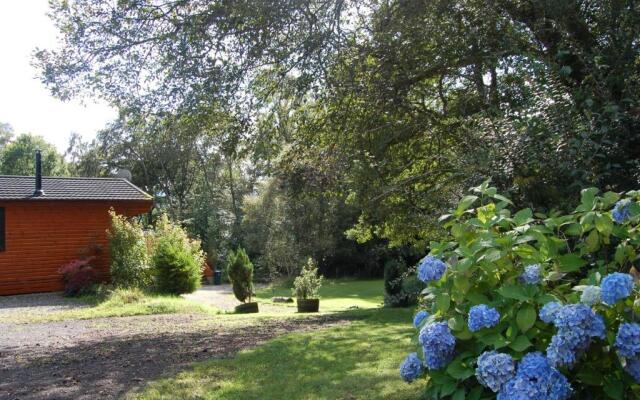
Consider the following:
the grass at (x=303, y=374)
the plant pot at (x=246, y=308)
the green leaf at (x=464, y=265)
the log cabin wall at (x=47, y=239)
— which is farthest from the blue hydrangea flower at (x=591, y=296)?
the log cabin wall at (x=47, y=239)

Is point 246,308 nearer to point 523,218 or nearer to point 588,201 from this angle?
point 523,218

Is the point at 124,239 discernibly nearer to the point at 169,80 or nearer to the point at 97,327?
the point at 97,327

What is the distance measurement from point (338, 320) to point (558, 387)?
27.1ft

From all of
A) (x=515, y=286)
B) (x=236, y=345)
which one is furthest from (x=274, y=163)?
(x=515, y=286)

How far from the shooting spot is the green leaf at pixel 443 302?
260 centimetres

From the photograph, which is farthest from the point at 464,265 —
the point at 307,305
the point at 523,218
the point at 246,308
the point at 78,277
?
the point at 78,277

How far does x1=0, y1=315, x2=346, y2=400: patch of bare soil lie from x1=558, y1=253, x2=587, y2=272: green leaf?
3.78 m

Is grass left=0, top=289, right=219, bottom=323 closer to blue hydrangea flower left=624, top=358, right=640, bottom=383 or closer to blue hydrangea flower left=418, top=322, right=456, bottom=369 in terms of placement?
blue hydrangea flower left=418, top=322, right=456, bottom=369

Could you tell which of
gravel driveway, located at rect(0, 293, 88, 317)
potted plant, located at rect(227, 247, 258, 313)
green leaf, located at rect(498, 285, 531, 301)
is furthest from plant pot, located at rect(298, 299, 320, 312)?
green leaf, located at rect(498, 285, 531, 301)

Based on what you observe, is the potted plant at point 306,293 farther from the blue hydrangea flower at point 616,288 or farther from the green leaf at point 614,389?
the blue hydrangea flower at point 616,288

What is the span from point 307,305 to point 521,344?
12855 mm

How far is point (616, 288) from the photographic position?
2.15 meters

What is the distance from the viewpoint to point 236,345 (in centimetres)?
715

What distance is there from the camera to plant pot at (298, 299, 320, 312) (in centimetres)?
1489
